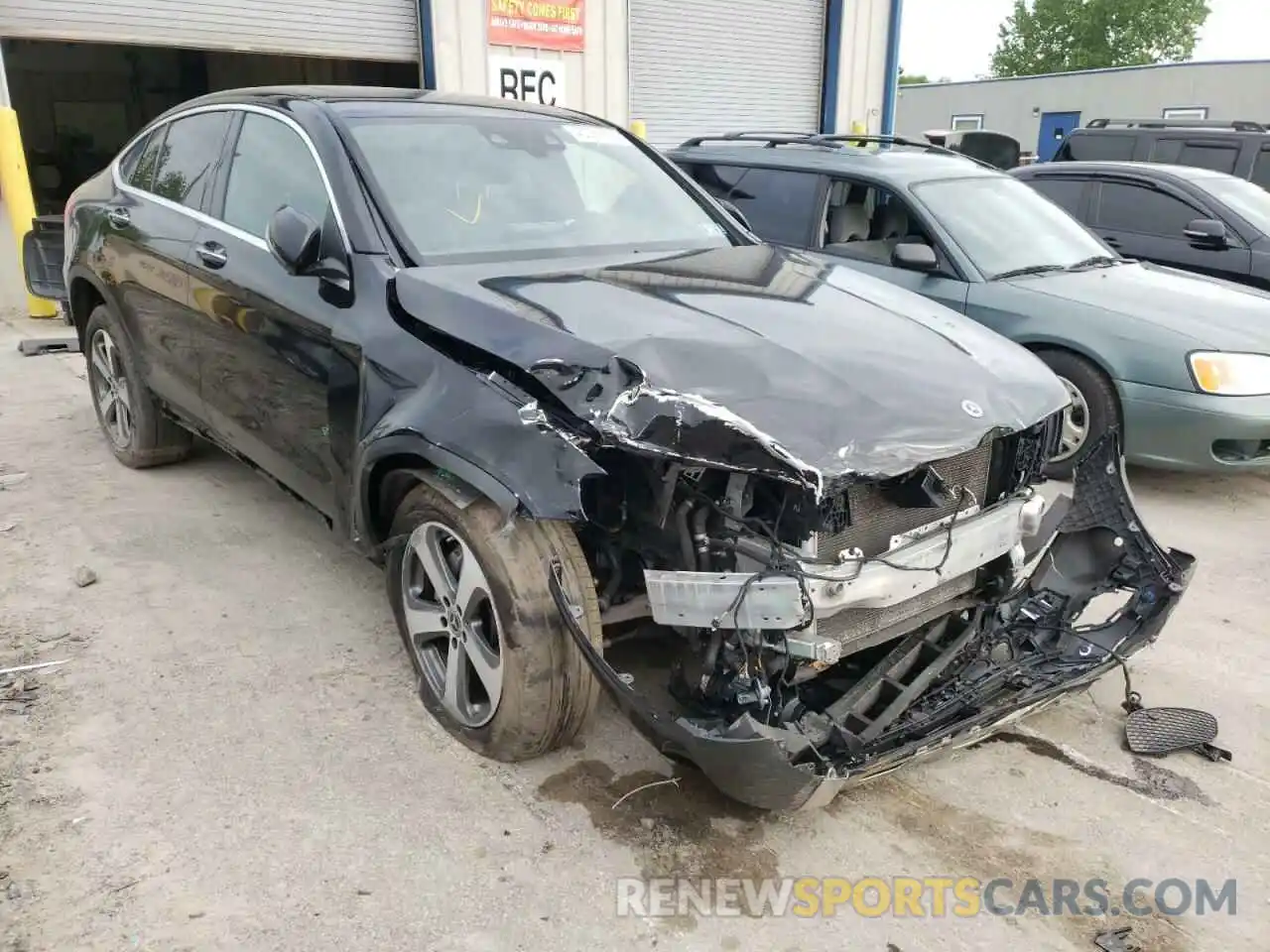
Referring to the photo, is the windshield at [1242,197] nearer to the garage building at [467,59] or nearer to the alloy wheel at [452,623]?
the alloy wheel at [452,623]

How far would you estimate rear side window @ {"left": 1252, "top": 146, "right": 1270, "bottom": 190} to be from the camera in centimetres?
934

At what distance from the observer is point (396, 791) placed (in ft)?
9.25

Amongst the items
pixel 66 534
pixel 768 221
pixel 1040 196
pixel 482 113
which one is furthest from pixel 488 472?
pixel 1040 196

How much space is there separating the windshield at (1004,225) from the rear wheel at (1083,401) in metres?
0.64

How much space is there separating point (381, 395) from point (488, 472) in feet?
2.06

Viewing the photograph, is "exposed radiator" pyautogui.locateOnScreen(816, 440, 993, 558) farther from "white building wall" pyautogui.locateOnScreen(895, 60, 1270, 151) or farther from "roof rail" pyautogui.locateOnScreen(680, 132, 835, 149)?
"white building wall" pyautogui.locateOnScreen(895, 60, 1270, 151)

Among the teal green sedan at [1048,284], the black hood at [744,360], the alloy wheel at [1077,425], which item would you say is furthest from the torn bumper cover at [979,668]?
the alloy wheel at [1077,425]

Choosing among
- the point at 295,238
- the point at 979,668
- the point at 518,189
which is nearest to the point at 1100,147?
the point at 518,189

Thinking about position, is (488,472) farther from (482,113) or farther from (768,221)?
(768,221)

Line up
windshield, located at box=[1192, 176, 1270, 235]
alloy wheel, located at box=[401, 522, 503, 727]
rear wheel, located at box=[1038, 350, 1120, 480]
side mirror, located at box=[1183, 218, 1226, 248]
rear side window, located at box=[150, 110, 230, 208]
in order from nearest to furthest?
alloy wheel, located at box=[401, 522, 503, 727]
rear side window, located at box=[150, 110, 230, 208]
rear wheel, located at box=[1038, 350, 1120, 480]
side mirror, located at box=[1183, 218, 1226, 248]
windshield, located at box=[1192, 176, 1270, 235]

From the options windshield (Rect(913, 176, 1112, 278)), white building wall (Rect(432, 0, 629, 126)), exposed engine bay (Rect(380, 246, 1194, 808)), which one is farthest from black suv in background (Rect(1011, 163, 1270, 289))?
white building wall (Rect(432, 0, 629, 126))

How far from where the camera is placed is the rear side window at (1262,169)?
934 centimetres

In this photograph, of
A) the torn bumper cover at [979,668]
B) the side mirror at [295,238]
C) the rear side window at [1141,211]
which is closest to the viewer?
the torn bumper cover at [979,668]

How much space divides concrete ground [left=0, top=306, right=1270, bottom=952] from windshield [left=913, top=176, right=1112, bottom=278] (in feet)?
8.19
